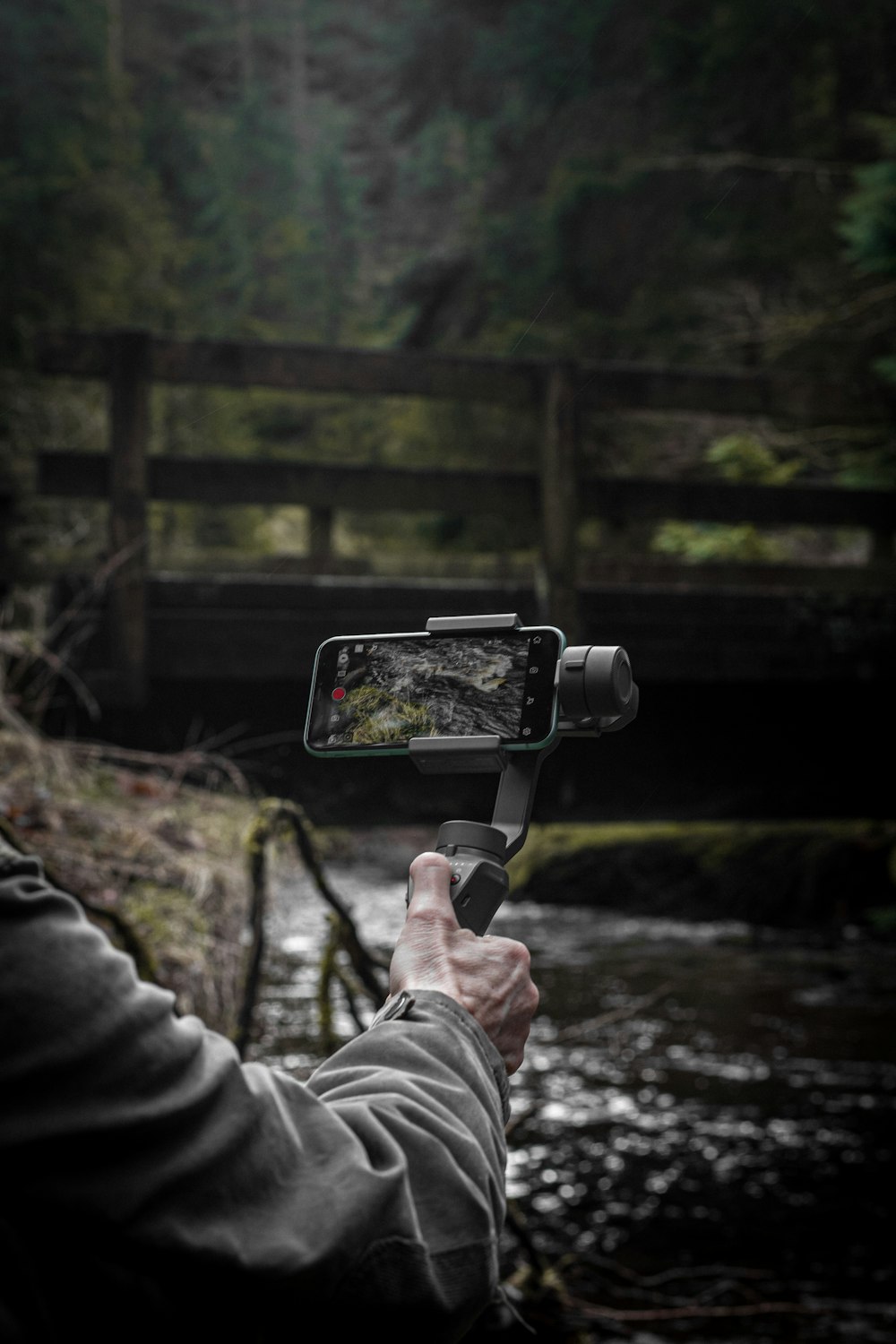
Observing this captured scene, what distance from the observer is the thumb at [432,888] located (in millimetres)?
1010

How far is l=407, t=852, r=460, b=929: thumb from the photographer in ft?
3.31

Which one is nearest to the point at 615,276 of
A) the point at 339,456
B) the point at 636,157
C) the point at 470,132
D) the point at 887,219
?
the point at 636,157

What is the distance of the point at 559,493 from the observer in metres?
5.46

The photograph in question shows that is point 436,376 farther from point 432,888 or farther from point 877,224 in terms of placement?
point 432,888

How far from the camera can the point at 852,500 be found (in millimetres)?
6281

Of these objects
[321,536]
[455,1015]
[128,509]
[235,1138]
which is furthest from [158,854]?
[321,536]

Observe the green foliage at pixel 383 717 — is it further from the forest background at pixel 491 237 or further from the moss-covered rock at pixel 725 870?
the forest background at pixel 491 237

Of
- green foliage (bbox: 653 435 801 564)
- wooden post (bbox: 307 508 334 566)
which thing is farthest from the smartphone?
green foliage (bbox: 653 435 801 564)

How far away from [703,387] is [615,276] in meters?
12.1

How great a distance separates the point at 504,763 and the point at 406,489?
184 inches

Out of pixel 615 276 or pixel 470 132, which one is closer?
pixel 615 276

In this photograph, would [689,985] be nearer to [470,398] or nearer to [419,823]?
[419,823]

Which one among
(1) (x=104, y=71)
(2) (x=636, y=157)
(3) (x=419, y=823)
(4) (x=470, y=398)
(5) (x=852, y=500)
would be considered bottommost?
(3) (x=419, y=823)

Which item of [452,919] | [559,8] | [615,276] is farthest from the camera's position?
[559,8]
